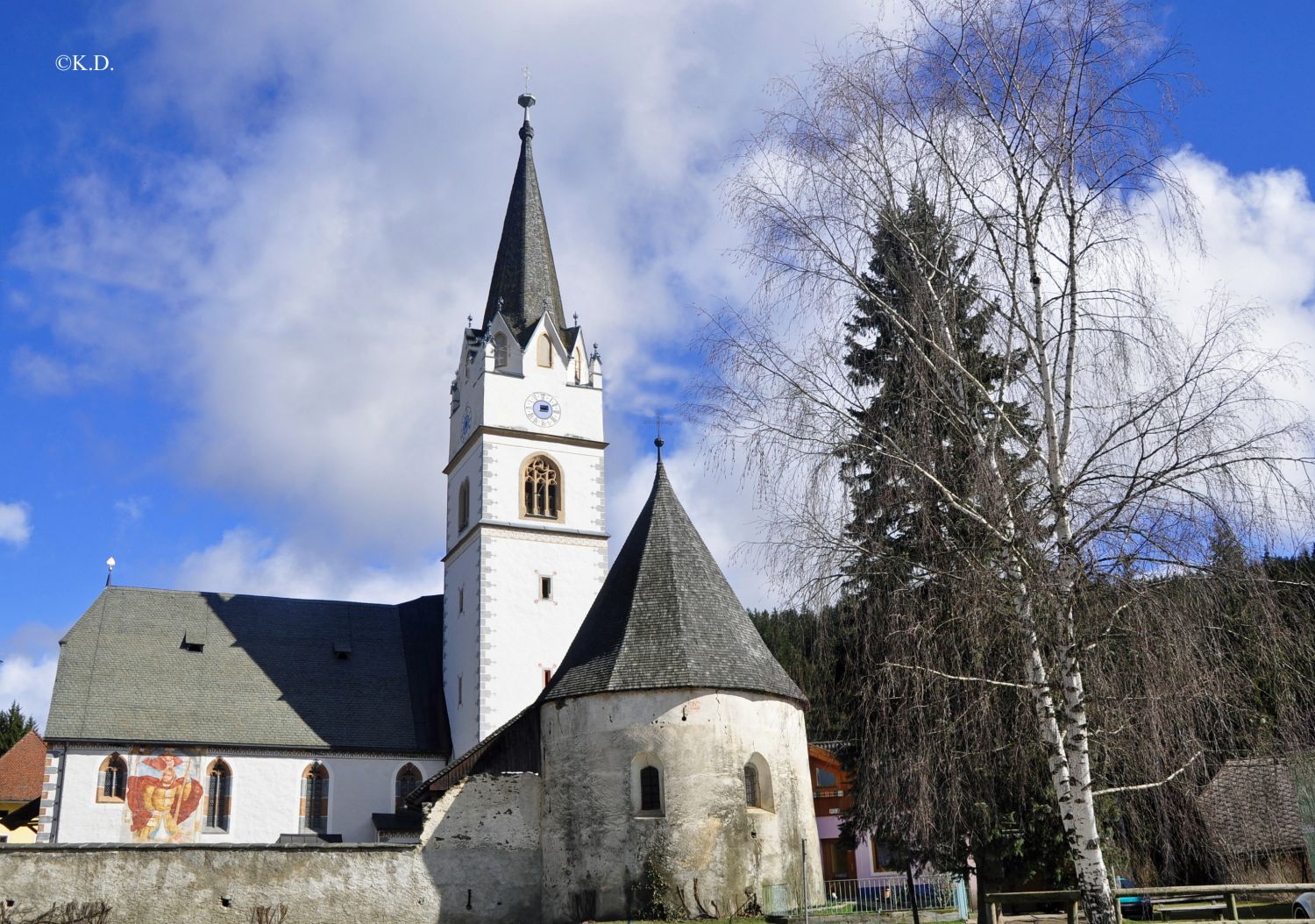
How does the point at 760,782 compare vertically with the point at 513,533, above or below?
below

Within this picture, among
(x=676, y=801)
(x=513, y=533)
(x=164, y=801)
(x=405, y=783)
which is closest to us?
(x=676, y=801)

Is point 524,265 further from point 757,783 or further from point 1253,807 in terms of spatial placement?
Result: point 1253,807

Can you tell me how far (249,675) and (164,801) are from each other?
14.9ft

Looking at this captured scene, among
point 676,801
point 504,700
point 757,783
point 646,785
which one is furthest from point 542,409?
point 676,801

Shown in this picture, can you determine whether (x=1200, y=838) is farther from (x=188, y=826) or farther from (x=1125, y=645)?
(x=188, y=826)

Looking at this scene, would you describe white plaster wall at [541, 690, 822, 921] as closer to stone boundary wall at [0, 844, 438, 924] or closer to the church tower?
stone boundary wall at [0, 844, 438, 924]

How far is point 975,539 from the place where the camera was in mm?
12453

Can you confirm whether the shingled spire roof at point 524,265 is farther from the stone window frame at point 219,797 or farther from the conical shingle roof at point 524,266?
the stone window frame at point 219,797

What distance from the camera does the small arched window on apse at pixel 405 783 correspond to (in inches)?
1404

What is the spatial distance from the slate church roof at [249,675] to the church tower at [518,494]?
150 centimetres

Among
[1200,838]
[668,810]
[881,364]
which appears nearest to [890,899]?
[668,810]

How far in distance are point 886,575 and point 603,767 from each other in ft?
47.2

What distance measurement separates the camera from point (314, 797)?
35031 millimetres

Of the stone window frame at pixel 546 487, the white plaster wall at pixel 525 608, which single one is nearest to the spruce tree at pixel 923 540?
the white plaster wall at pixel 525 608
